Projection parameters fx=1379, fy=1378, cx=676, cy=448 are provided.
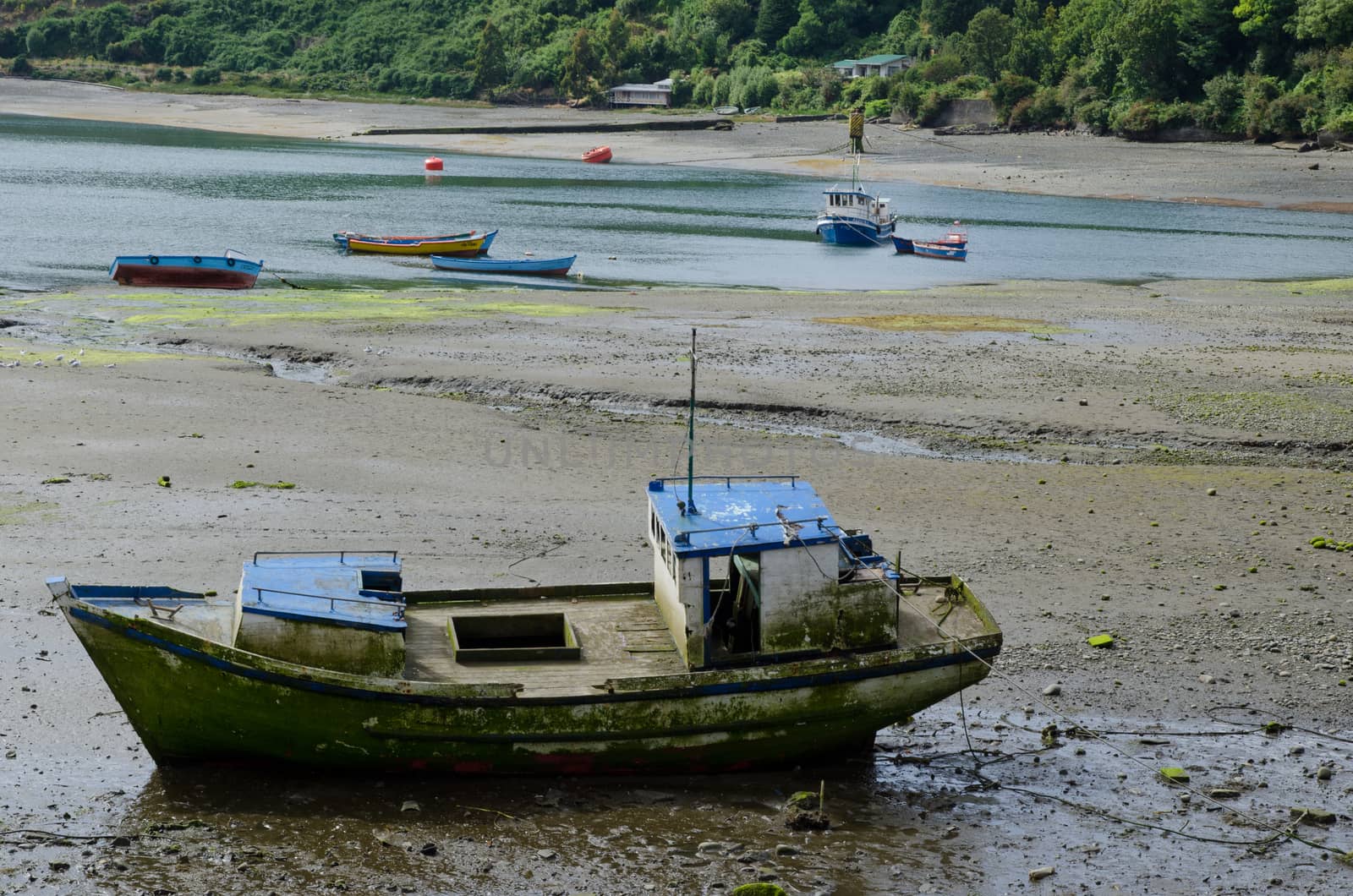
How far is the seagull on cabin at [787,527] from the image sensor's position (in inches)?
426

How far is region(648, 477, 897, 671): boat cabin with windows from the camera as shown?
35.7 feet

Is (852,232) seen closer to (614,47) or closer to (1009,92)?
(1009,92)

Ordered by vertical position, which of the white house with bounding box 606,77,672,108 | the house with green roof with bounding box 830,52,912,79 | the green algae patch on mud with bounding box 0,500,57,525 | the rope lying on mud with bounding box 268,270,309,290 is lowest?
the green algae patch on mud with bounding box 0,500,57,525

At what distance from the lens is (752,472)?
18.9 meters

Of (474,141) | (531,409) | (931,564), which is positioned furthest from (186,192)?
(931,564)

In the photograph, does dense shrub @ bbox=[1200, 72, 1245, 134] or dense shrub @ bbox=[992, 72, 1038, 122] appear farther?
dense shrub @ bbox=[992, 72, 1038, 122]

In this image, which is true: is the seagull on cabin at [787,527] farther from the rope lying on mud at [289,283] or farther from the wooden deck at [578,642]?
the rope lying on mud at [289,283]

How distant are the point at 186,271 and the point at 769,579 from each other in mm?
30749

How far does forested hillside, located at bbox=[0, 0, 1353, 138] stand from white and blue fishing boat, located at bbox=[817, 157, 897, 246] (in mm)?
33926

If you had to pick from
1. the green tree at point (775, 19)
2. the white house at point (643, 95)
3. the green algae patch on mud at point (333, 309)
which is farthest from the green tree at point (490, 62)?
the green algae patch on mud at point (333, 309)

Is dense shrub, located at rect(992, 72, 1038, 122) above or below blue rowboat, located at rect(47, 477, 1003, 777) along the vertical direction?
above

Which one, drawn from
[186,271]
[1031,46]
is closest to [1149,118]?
[1031,46]

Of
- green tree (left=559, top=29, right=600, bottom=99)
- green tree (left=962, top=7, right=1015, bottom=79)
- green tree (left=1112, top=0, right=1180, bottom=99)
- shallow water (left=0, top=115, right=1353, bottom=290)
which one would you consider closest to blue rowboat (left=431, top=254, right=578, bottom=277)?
shallow water (left=0, top=115, right=1353, bottom=290)

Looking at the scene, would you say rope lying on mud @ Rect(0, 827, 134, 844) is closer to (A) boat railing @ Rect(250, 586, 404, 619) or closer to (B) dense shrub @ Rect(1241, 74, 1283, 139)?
(A) boat railing @ Rect(250, 586, 404, 619)
